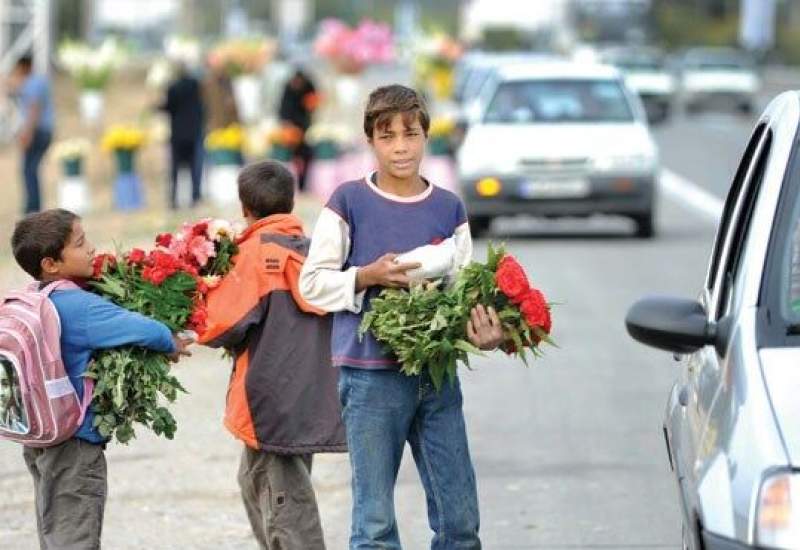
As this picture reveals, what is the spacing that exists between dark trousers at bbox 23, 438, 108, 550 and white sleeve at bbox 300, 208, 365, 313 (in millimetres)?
883

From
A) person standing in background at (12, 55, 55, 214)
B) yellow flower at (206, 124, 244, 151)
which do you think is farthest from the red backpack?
yellow flower at (206, 124, 244, 151)

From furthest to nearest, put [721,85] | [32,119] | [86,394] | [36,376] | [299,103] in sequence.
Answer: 1. [721,85]
2. [299,103]
3. [32,119]
4. [86,394]
5. [36,376]

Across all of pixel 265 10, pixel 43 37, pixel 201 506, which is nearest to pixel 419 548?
pixel 201 506

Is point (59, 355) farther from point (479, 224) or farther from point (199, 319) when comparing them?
point (479, 224)

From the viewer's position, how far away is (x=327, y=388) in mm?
6859

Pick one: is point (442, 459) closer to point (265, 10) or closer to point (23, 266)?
point (23, 266)

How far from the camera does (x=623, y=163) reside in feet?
73.5

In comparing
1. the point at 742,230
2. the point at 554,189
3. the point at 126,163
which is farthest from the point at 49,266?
the point at 126,163

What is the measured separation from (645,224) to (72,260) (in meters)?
16.6

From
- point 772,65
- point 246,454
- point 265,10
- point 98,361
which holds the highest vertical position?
point 98,361

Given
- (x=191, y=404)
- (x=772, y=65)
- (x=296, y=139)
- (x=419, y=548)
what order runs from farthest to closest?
(x=772, y=65) < (x=296, y=139) < (x=191, y=404) < (x=419, y=548)

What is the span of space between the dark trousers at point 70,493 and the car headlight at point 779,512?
2615mm

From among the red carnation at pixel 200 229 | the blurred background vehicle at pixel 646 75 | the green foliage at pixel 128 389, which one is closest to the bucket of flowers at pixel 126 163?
the red carnation at pixel 200 229

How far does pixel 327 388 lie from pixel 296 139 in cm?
2217
